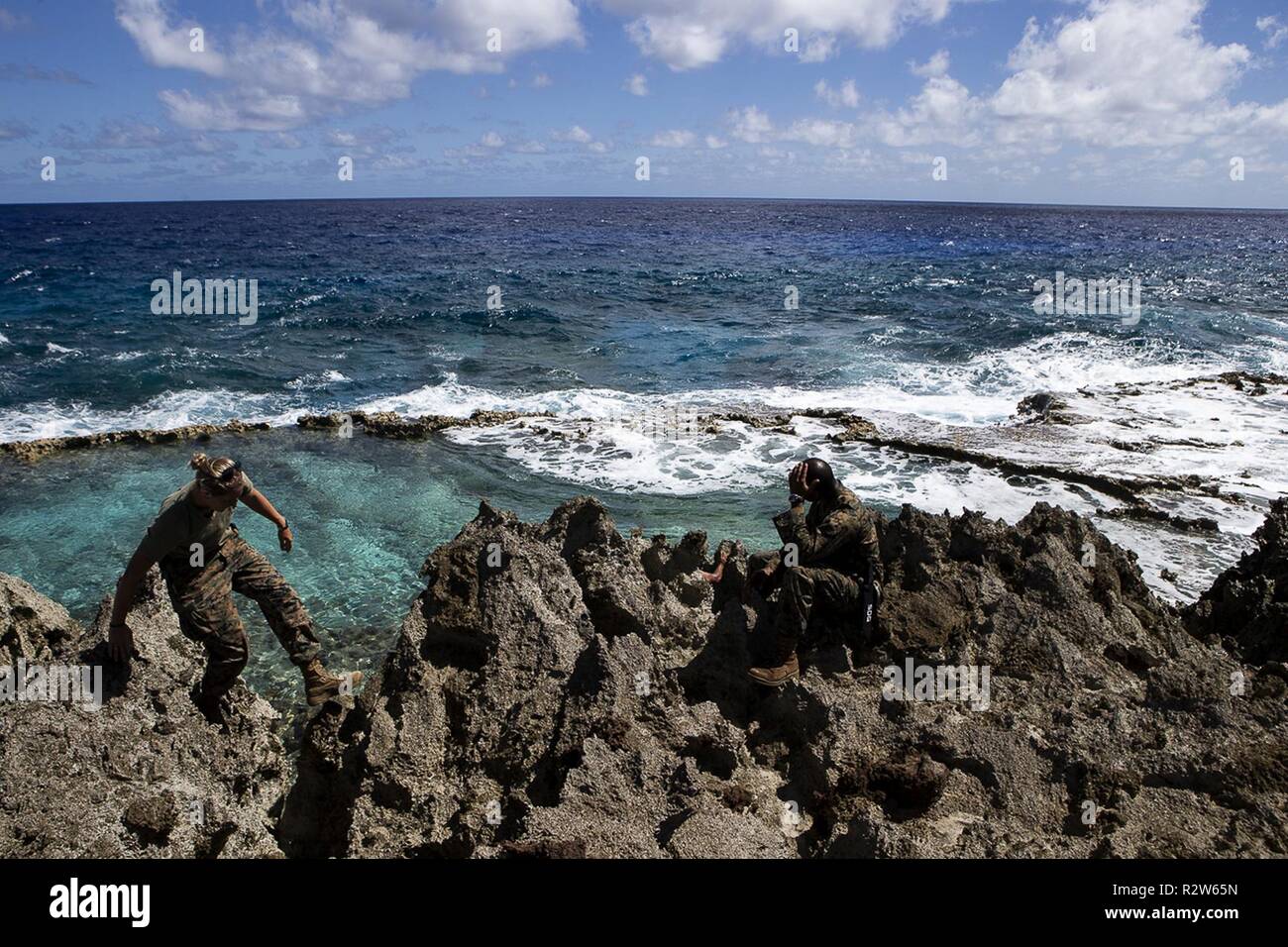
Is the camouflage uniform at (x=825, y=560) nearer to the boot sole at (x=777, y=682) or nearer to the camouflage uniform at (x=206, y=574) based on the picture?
the boot sole at (x=777, y=682)

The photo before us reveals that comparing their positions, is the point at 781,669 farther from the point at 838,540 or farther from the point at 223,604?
the point at 223,604

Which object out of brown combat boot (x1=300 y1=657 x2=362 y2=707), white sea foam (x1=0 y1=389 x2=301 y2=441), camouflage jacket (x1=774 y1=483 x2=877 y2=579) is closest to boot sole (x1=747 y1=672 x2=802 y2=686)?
camouflage jacket (x1=774 y1=483 x2=877 y2=579)

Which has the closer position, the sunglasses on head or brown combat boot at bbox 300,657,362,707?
the sunglasses on head

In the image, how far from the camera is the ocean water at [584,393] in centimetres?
1095

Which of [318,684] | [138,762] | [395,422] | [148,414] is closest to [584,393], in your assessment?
[395,422]

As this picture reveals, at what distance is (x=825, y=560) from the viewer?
492 centimetres

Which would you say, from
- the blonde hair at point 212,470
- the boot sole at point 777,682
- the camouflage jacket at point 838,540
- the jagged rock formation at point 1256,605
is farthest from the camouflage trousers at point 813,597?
the blonde hair at point 212,470

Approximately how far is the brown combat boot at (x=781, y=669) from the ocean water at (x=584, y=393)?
15.1ft

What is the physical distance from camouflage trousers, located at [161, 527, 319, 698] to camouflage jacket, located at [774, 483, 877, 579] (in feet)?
10.1

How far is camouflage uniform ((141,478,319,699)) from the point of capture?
4363 mm

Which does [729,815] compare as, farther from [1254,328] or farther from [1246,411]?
[1254,328]

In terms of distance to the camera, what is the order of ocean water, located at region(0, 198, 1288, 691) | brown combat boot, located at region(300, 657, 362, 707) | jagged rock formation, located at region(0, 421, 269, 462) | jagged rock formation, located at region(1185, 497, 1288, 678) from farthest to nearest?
jagged rock formation, located at region(0, 421, 269, 462) < ocean water, located at region(0, 198, 1288, 691) < jagged rock formation, located at region(1185, 497, 1288, 678) < brown combat boot, located at region(300, 657, 362, 707)

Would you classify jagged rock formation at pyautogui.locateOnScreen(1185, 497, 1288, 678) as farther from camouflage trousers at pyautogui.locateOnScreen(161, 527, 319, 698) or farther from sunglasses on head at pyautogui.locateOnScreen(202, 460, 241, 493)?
sunglasses on head at pyautogui.locateOnScreen(202, 460, 241, 493)

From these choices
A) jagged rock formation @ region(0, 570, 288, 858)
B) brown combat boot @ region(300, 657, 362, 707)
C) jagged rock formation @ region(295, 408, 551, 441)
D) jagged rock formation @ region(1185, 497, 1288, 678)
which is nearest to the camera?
jagged rock formation @ region(0, 570, 288, 858)
